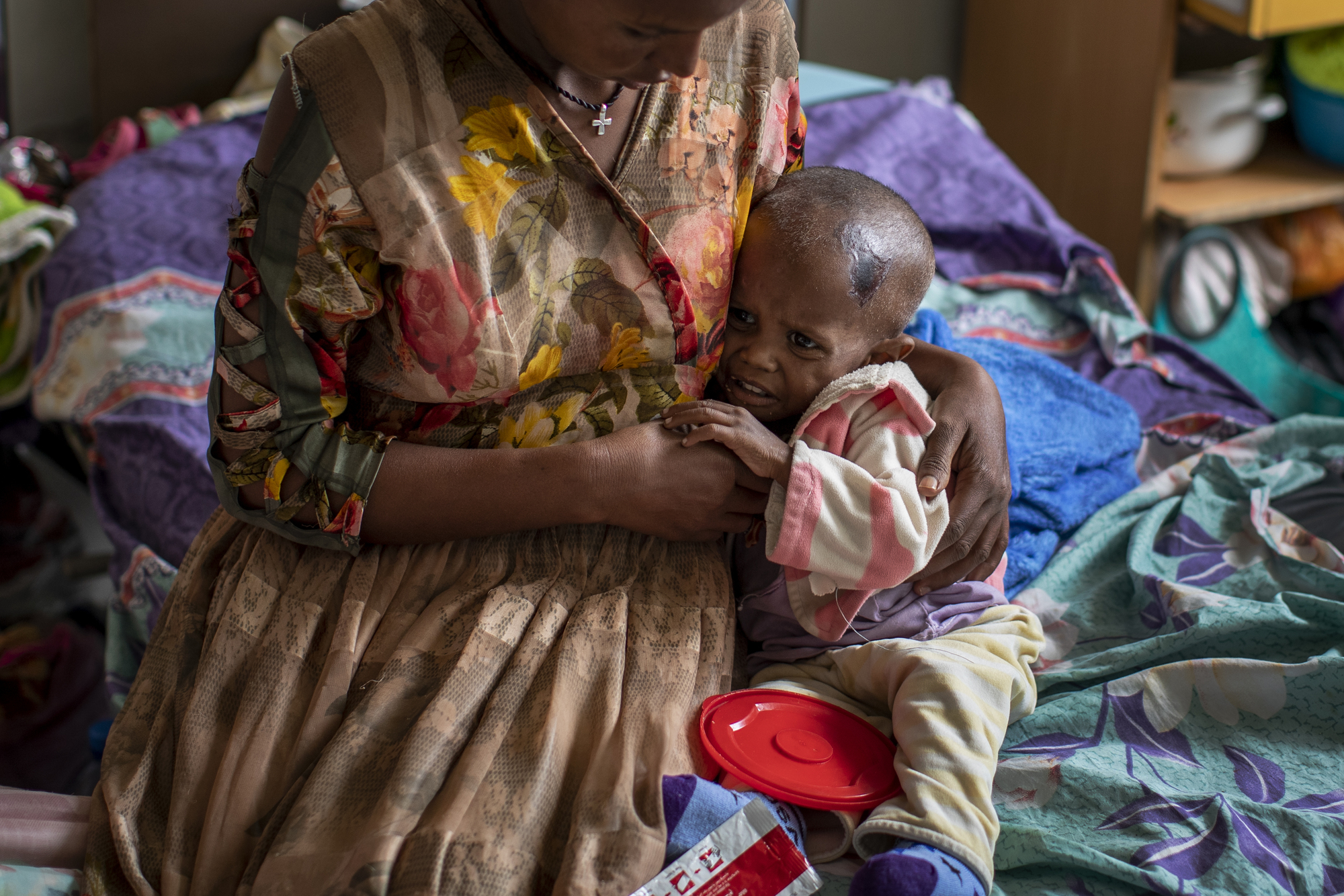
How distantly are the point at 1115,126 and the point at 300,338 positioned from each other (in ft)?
8.09

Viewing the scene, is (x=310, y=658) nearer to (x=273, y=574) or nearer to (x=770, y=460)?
(x=273, y=574)

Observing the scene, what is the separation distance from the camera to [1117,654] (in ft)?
4.09

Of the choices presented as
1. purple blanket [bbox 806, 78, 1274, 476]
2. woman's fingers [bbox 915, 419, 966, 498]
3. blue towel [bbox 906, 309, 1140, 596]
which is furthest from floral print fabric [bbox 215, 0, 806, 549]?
purple blanket [bbox 806, 78, 1274, 476]

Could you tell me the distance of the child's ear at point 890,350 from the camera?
1.25 metres

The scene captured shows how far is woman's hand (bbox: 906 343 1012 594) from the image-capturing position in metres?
1.17

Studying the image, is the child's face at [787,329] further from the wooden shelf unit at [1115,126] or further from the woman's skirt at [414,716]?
the wooden shelf unit at [1115,126]

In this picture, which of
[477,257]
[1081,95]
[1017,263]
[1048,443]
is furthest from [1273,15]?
[477,257]

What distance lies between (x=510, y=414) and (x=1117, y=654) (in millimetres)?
712

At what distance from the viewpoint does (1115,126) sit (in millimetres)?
2879

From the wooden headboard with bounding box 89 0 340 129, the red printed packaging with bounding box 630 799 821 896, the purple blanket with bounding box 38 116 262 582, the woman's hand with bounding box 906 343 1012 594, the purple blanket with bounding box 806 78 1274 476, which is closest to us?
the red printed packaging with bounding box 630 799 821 896

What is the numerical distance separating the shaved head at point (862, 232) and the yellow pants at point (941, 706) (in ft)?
1.19

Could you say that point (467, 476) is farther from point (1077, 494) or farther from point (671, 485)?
point (1077, 494)

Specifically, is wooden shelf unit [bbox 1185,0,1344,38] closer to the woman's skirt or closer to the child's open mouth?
the child's open mouth

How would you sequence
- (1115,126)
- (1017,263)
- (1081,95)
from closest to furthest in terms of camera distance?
1. (1017,263)
2. (1115,126)
3. (1081,95)
